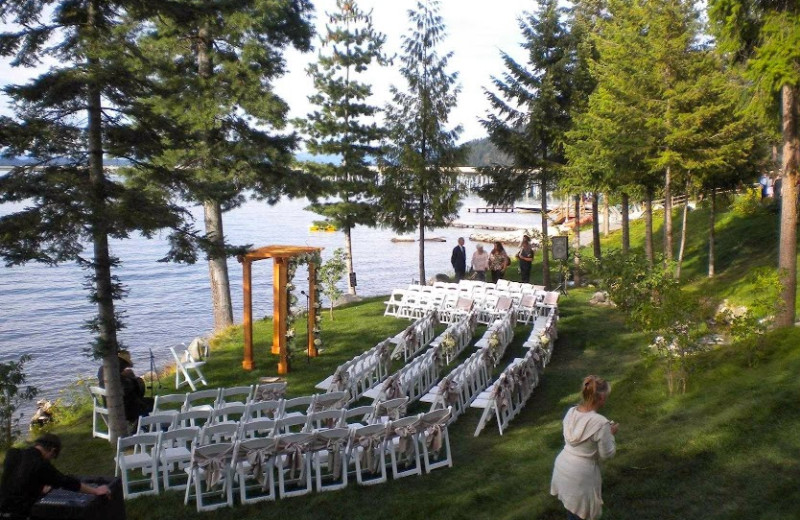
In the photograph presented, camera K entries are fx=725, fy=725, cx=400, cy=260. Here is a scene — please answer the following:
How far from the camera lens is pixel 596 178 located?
21203 mm

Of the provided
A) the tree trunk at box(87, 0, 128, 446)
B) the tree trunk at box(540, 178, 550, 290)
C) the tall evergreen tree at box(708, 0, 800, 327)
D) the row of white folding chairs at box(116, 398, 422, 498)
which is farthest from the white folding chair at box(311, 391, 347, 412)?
the tree trunk at box(540, 178, 550, 290)

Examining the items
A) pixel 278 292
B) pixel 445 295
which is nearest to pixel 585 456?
pixel 278 292

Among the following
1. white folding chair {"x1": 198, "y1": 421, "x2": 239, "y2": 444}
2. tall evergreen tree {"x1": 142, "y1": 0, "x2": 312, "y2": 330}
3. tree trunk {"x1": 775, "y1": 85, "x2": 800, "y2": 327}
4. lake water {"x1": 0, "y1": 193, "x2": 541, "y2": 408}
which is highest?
tall evergreen tree {"x1": 142, "y1": 0, "x2": 312, "y2": 330}

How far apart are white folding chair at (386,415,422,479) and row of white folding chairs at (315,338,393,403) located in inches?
93.6

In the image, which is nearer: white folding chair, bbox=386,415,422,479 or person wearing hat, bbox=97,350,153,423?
white folding chair, bbox=386,415,422,479

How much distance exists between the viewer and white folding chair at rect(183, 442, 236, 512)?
7891mm

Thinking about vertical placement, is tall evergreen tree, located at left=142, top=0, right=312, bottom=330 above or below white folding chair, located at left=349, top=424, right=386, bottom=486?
above

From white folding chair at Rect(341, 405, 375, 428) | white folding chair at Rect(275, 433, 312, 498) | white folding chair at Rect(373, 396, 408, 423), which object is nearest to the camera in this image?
white folding chair at Rect(275, 433, 312, 498)

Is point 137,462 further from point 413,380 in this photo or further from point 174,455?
point 413,380

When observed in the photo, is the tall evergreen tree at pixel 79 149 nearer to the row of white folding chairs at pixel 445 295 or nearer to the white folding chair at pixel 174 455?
the white folding chair at pixel 174 455

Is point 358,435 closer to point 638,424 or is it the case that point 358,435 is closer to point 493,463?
point 493,463

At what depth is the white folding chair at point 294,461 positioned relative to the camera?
8188 mm

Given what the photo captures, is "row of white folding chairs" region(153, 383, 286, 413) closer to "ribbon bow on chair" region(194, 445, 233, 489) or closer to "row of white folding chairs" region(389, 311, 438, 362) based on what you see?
"ribbon bow on chair" region(194, 445, 233, 489)

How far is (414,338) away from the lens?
1529 cm
